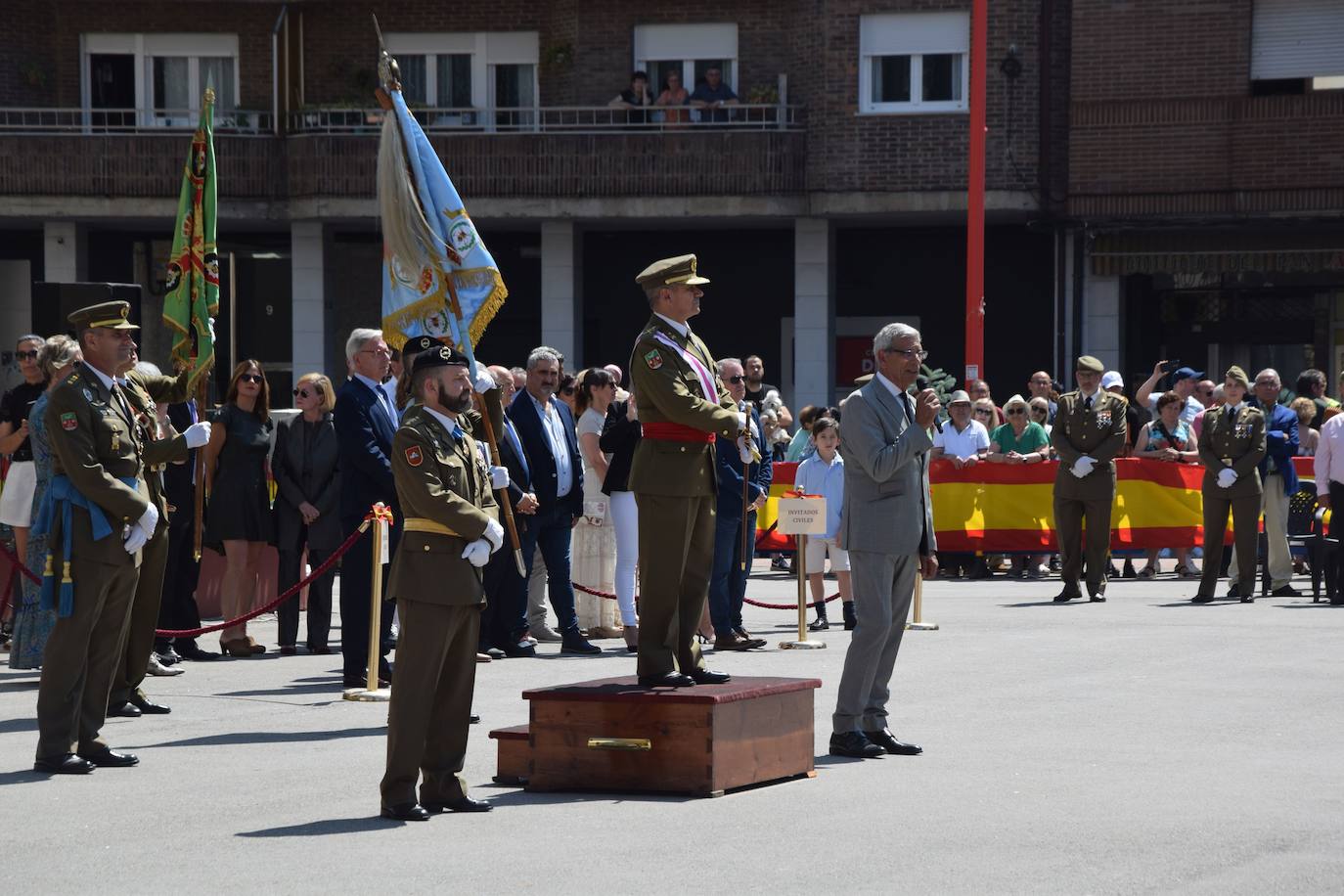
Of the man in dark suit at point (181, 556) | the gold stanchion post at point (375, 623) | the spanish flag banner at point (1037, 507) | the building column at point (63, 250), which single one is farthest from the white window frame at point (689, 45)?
the gold stanchion post at point (375, 623)

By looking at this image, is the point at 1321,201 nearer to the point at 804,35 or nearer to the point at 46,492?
the point at 804,35

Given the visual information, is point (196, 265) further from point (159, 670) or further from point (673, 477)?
point (673, 477)

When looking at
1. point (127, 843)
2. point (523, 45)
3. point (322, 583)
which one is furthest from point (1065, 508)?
point (523, 45)

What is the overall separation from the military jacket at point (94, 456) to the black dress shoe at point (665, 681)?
98.2 inches

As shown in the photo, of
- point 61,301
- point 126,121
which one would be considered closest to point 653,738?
point 61,301

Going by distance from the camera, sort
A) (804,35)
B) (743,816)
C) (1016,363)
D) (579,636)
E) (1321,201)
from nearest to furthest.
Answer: (743,816) < (579,636) < (1321,201) < (804,35) < (1016,363)

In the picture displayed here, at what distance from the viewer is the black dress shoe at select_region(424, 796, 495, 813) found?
8.27 metres

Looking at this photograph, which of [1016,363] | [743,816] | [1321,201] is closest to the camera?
[743,816]

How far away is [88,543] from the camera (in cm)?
937

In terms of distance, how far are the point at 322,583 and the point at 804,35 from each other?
1976 centimetres

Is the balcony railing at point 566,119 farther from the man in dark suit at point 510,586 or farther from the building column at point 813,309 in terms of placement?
the man in dark suit at point 510,586

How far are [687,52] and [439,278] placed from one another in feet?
70.4

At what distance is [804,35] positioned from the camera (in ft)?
105

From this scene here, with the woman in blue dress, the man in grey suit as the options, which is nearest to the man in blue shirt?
the woman in blue dress
